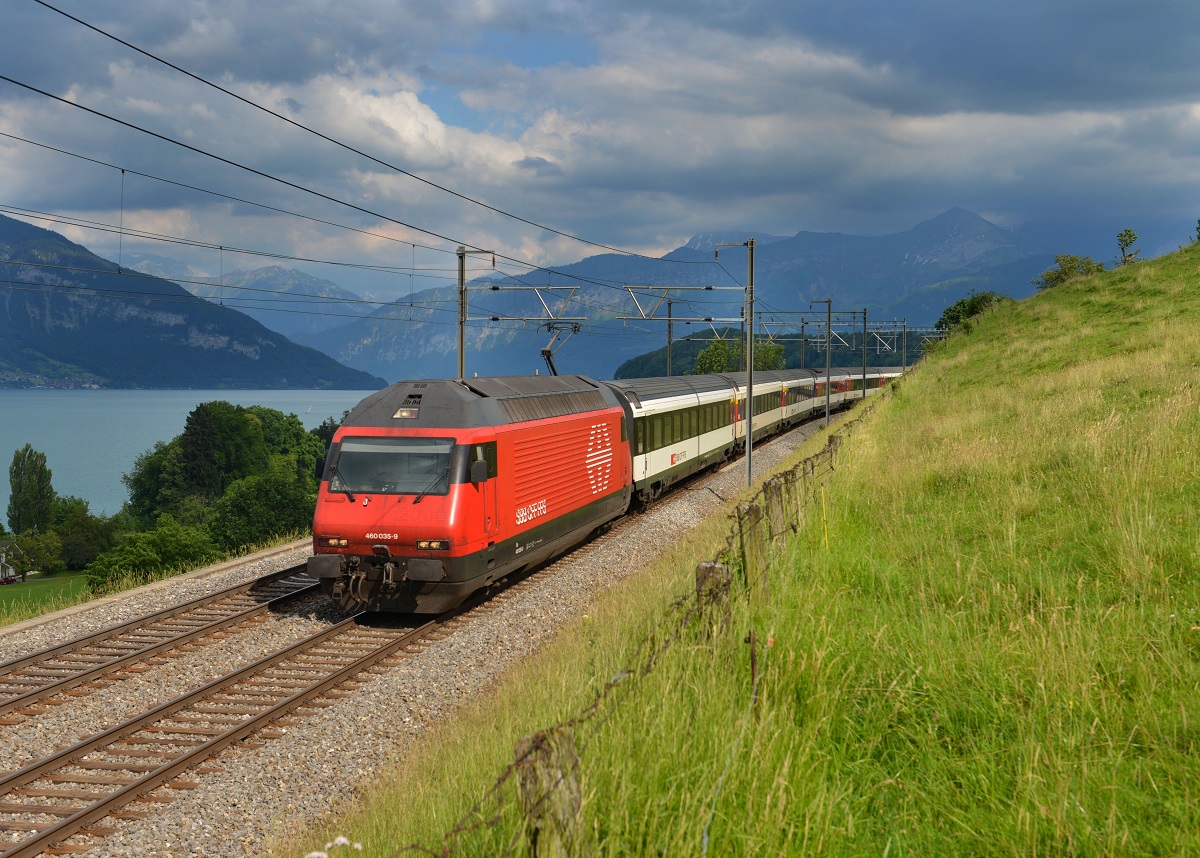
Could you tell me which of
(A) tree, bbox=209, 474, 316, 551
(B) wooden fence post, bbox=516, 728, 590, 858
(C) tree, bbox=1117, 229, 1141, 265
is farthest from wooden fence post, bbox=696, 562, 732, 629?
(A) tree, bbox=209, 474, 316, 551

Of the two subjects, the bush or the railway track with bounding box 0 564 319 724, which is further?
the bush

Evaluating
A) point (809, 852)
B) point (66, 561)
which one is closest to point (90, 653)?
point (809, 852)

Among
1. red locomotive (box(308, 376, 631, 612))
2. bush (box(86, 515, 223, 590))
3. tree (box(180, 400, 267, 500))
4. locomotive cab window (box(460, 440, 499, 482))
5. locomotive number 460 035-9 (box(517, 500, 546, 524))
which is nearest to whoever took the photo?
red locomotive (box(308, 376, 631, 612))

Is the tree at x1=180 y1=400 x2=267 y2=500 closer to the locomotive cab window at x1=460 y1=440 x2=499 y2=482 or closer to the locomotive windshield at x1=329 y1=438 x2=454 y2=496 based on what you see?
the locomotive windshield at x1=329 y1=438 x2=454 y2=496

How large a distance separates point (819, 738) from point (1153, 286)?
32977 millimetres

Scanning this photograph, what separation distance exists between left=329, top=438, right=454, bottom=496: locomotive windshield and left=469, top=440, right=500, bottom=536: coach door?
1.23ft

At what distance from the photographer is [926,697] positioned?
5.08 m

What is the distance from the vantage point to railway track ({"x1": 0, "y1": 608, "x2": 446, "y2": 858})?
704cm

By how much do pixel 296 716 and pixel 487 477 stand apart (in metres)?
4.34

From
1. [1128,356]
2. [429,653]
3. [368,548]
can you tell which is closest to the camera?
[429,653]

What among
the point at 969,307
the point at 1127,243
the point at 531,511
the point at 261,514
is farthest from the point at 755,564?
the point at 969,307

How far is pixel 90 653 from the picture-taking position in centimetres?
1165

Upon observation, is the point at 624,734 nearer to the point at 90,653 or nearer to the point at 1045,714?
the point at 1045,714

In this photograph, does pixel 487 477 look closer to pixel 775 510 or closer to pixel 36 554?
pixel 775 510
